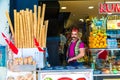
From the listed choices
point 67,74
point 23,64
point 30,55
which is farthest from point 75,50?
point 23,64

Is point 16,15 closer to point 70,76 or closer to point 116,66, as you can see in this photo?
point 70,76

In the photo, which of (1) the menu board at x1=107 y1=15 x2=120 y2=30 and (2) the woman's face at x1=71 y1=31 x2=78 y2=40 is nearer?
(2) the woman's face at x1=71 y1=31 x2=78 y2=40

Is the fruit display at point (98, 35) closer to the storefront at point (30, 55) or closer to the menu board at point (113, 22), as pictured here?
the menu board at point (113, 22)

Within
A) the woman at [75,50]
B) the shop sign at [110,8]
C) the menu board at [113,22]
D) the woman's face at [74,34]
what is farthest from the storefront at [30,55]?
the shop sign at [110,8]

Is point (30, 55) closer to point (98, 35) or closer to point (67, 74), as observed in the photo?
point (67, 74)

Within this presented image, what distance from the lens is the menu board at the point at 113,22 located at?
6962mm

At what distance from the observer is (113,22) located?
7.09 meters

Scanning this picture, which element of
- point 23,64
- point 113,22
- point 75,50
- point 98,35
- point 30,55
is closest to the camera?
point 23,64

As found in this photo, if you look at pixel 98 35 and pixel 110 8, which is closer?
pixel 98 35

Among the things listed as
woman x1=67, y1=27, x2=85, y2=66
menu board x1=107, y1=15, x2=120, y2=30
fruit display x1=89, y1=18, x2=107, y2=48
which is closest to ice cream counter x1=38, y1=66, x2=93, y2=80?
woman x1=67, y1=27, x2=85, y2=66

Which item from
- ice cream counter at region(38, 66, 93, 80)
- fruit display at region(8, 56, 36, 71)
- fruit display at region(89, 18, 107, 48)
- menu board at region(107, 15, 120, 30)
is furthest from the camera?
menu board at region(107, 15, 120, 30)

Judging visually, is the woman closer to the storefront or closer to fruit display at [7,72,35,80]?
the storefront

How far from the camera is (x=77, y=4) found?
13695 mm

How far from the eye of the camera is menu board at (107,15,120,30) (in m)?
6.96
